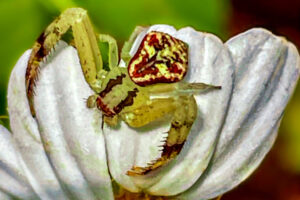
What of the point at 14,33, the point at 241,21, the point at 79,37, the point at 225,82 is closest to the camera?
the point at 225,82

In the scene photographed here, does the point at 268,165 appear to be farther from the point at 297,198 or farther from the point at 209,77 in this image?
the point at 209,77

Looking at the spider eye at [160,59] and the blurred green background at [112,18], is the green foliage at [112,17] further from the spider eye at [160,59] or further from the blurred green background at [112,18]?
the spider eye at [160,59]

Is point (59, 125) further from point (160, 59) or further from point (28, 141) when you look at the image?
point (160, 59)

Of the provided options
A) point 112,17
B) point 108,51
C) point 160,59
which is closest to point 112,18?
point 112,17

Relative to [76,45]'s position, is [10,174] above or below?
below

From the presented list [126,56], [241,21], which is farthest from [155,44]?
[241,21]

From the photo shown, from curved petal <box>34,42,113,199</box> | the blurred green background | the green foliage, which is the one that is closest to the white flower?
curved petal <box>34,42,113,199</box>

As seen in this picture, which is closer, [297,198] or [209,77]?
[209,77]

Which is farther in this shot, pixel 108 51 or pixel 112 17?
pixel 112 17

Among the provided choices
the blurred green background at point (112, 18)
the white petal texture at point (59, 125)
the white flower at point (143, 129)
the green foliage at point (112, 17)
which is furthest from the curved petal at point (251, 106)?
the green foliage at point (112, 17)
